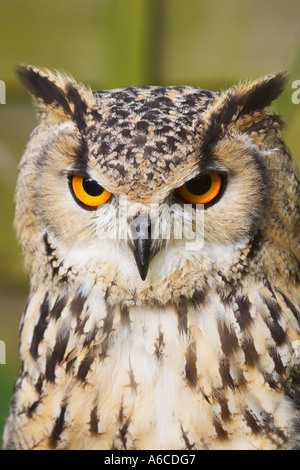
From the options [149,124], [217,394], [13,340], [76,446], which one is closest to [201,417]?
[217,394]

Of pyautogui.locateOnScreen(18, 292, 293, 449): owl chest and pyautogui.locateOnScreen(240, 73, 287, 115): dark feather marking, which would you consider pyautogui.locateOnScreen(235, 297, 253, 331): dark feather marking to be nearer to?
pyautogui.locateOnScreen(18, 292, 293, 449): owl chest

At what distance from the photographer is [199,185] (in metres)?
0.87

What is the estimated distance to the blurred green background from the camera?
151cm

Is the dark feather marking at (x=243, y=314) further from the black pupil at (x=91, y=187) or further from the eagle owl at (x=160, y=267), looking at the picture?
the black pupil at (x=91, y=187)

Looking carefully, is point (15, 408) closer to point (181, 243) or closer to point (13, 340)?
point (181, 243)

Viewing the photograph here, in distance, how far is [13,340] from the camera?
1.96 meters

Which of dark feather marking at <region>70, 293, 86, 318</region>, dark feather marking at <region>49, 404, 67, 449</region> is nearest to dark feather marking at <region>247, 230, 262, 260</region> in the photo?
dark feather marking at <region>70, 293, 86, 318</region>

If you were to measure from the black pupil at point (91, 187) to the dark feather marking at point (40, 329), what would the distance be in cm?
28

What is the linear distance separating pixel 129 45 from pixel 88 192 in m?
0.91

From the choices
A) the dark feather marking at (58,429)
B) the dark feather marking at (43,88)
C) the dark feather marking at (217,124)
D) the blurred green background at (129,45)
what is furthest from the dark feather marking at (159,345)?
the blurred green background at (129,45)

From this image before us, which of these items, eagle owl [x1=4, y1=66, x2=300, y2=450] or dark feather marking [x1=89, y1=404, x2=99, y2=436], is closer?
eagle owl [x1=4, y1=66, x2=300, y2=450]

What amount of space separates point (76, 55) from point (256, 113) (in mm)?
961

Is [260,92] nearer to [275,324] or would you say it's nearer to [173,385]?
[275,324]

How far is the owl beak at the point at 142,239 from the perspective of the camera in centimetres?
86
